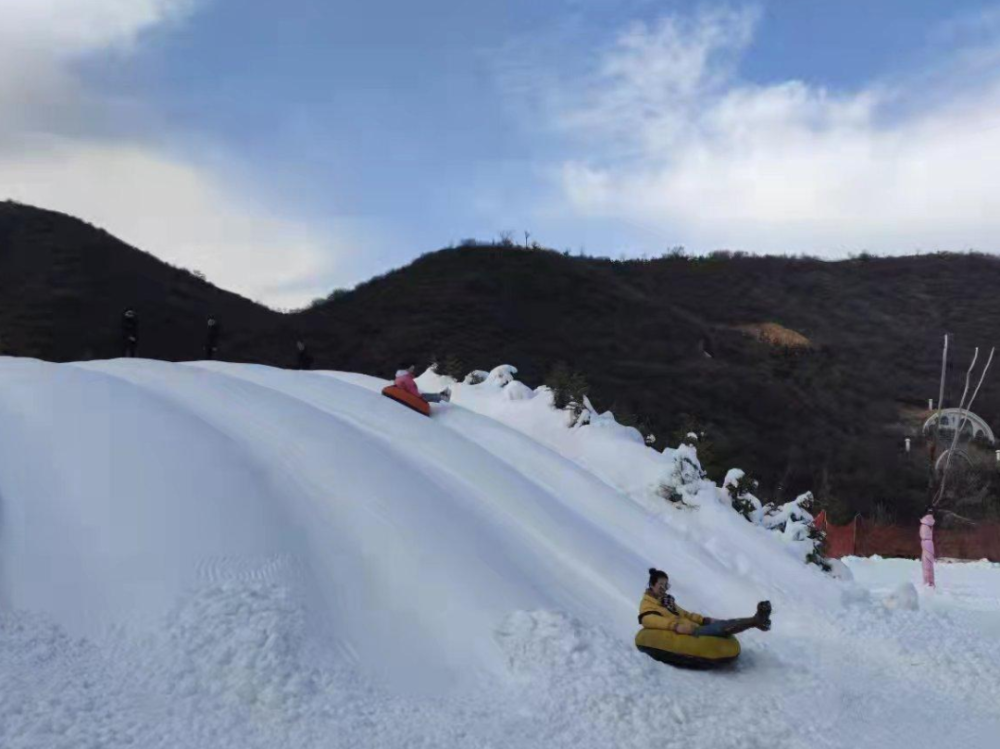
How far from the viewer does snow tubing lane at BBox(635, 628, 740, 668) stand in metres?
7.77

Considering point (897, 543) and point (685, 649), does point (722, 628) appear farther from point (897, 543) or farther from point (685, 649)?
point (897, 543)

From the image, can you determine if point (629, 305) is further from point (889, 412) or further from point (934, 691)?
point (934, 691)

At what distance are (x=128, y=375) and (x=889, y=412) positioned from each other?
36.4 metres

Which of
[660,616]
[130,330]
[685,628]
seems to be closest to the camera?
[685,628]

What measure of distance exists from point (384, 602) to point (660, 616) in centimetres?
229

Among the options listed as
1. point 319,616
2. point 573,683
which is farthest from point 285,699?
point 573,683

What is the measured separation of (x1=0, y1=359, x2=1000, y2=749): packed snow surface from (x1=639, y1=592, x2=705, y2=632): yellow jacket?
32cm

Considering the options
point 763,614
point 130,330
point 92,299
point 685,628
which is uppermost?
point 92,299

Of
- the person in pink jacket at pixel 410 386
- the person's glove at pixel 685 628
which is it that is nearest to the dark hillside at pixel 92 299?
the person in pink jacket at pixel 410 386

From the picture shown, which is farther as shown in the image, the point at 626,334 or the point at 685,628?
the point at 626,334

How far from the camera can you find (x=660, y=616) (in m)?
7.92

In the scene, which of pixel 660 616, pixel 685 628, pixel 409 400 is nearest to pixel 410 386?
pixel 409 400

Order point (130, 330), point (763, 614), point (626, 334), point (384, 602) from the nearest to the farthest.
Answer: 1. point (763, 614)
2. point (384, 602)
3. point (130, 330)
4. point (626, 334)

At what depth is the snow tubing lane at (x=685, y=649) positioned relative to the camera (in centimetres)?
777
